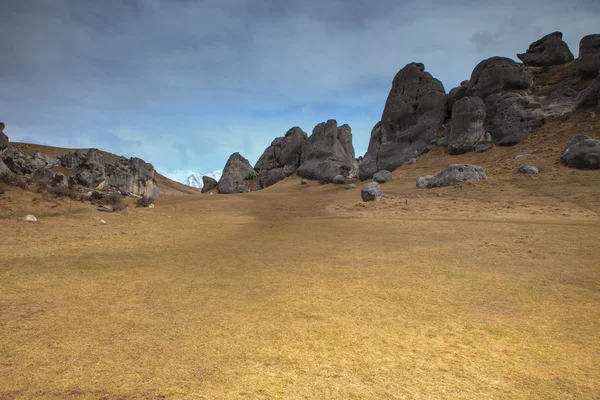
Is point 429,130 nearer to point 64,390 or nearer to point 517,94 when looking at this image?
point 517,94

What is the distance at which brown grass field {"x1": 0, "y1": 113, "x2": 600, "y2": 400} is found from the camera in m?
3.46

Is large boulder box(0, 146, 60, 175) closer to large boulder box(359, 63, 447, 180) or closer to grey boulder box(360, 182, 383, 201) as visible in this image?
grey boulder box(360, 182, 383, 201)

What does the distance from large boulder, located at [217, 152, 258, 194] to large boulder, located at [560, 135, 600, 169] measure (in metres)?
34.9

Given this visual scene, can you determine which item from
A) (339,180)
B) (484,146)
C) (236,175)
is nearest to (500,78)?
(484,146)

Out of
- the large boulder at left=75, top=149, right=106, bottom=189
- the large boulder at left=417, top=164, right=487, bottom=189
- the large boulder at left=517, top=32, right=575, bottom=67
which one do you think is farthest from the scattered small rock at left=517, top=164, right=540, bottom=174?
the large boulder at left=75, top=149, right=106, bottom=189

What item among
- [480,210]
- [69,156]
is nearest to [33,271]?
[480,210]

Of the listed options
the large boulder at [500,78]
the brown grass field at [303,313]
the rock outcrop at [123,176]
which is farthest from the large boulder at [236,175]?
the brown grass field at [303,313]

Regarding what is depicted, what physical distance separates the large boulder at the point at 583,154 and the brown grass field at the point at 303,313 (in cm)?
1030

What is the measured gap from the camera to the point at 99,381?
3.40 m

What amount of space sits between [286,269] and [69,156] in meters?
64.7

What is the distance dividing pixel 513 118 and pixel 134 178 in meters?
39.2

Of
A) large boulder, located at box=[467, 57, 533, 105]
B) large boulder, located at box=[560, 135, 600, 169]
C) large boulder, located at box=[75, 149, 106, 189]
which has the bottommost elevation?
large boulder, located at box=[560, 135, 600, 169]

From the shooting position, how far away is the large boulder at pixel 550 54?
35438mm

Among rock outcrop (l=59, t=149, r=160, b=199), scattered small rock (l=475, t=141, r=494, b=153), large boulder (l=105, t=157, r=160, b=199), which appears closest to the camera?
scattered small rock (l=475, t=141, r=494, b=153)
